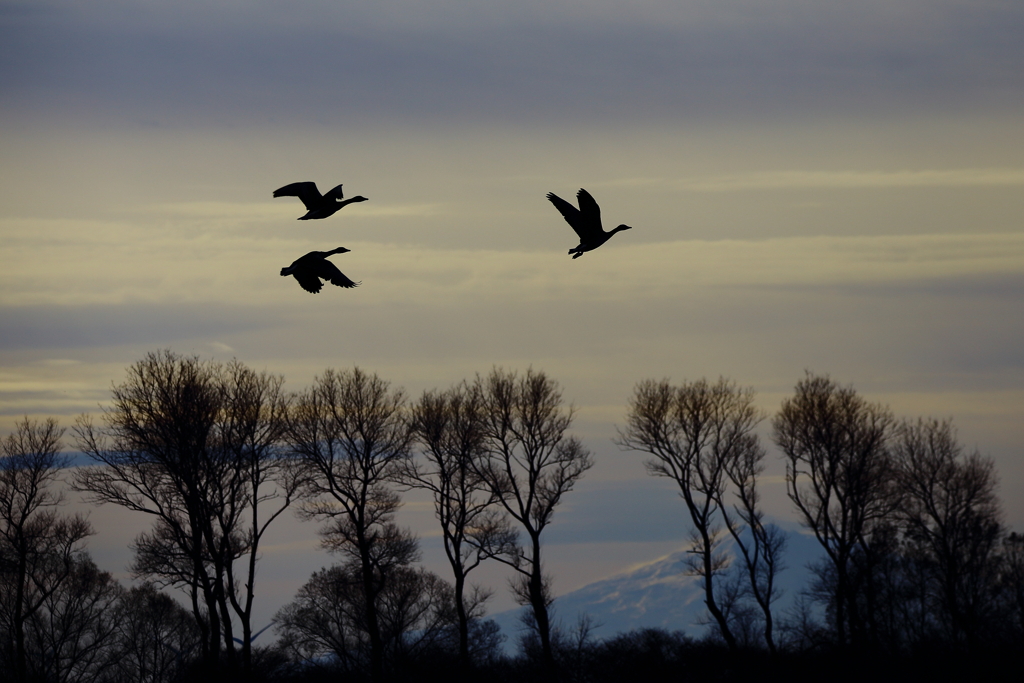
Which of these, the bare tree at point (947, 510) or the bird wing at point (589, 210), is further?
the bare tree at point (947, 510)

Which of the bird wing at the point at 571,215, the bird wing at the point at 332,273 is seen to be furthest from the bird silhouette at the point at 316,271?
the bird wing at the point at 571,215

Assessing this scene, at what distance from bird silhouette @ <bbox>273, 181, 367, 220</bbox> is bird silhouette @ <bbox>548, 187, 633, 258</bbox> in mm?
4794

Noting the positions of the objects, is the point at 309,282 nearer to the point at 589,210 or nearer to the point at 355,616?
the point at 589,210

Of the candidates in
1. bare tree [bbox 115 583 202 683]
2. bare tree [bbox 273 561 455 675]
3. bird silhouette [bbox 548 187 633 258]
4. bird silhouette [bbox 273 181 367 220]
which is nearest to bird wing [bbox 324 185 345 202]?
bird silhouette [bbox 273 181 367 220]

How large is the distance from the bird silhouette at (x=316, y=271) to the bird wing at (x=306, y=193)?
1089 millimetres

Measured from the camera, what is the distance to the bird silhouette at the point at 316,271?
23.9 metres

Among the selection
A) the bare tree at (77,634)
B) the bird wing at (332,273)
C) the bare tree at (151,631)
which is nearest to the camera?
the bird wing at (332,273)

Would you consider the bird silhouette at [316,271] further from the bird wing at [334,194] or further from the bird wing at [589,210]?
the bird wing at [589,210]

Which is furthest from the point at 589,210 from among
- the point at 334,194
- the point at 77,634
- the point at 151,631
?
the point at 151,631

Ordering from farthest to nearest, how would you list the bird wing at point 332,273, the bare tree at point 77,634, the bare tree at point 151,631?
the bare tree at point 151,631, the bare tree at point 77,634, the bird wing at point 332,273

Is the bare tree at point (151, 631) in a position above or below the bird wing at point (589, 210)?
below

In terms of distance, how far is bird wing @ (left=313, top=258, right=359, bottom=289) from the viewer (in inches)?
937

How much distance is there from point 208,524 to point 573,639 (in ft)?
75.6

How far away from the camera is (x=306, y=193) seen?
24562mm
